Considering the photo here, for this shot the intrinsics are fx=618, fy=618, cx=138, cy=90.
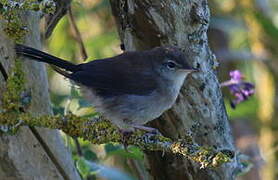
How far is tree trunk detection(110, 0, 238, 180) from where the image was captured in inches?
92.2

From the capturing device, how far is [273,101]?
5.05m

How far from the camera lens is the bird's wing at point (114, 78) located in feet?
9.02

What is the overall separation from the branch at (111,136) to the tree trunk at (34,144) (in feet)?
0.34

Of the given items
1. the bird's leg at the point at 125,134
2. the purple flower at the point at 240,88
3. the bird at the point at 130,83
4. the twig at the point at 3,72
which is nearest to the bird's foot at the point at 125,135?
the bird's leg at the point at 125,134

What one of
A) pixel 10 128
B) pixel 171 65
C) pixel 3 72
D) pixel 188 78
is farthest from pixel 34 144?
pixel 171 65

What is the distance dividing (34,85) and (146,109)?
647mm

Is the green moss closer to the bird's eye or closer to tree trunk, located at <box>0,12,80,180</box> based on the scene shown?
tree trunk, located at <box>0,12,80,180</box>

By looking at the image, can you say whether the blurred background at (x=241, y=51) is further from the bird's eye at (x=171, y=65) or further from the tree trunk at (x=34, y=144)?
the tree trunk at (x=34, y=144)

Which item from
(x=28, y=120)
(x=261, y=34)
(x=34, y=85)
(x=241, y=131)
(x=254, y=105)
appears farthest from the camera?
(x=241, y=131)

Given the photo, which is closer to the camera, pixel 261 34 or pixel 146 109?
pixel 146 109

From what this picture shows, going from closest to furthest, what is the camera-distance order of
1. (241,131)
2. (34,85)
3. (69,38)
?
1. (34,85)
2. (69,38)
3. (241,131)

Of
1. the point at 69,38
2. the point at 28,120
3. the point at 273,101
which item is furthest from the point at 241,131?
the point at 28,120

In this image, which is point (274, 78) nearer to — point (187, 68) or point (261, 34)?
point (261, 34)

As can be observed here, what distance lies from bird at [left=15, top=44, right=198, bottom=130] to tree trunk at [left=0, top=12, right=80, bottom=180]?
0.27 meters
